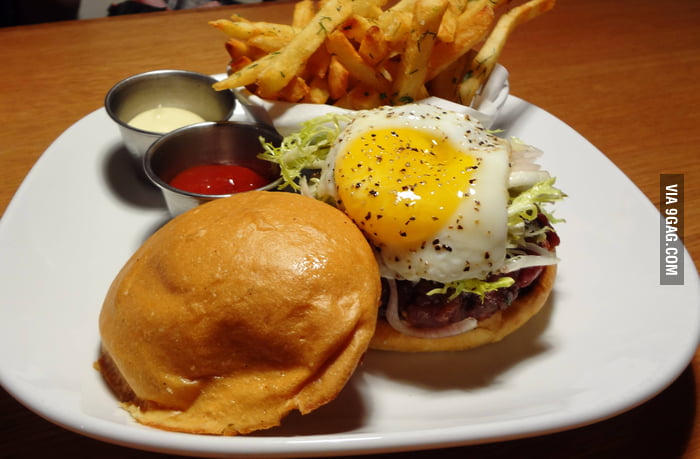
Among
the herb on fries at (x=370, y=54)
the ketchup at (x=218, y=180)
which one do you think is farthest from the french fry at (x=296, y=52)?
the ketchup at (x=218, y=180)

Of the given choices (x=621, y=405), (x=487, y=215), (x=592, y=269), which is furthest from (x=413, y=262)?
(x=592, y=269)

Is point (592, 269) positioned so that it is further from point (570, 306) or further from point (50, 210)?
point (50, 210)

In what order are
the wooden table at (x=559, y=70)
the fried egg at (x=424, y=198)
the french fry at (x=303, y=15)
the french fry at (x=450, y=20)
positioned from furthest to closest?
the wooden table at (x=559, y=70) < the french fry at (x=303, y=15) < the french fry at (x=450, y=20) < the fried egg at (x=424, y=198)

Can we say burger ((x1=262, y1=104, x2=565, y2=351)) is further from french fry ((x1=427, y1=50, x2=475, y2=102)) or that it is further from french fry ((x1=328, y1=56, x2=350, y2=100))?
french fry ((x1=427, y1=50, x2=475, y2=102))

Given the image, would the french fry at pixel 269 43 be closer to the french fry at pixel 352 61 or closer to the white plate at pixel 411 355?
the french fry at pixel 352 61

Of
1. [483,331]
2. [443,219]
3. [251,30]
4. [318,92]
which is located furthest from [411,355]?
[251,30]

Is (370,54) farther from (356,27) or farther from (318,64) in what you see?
(318,64)

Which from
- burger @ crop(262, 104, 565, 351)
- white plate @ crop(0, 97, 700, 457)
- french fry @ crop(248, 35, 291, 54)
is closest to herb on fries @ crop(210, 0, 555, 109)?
french fry @ crop(248, 35, 291, 54)
